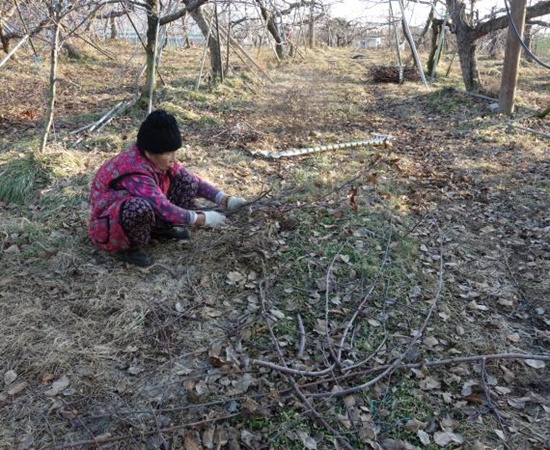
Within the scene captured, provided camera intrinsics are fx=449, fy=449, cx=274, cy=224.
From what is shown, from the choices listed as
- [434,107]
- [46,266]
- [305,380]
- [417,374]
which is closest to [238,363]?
[305,380]

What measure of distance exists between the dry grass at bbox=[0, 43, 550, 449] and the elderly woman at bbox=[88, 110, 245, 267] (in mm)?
295

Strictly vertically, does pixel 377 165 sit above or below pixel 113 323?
above

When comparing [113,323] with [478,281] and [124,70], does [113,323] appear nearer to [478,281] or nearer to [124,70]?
[478,281]

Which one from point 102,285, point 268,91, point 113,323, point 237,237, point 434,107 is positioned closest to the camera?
point 113,323

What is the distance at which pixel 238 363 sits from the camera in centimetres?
247

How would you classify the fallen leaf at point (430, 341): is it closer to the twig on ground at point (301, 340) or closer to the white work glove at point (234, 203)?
the twig on ground at point (301, 340)

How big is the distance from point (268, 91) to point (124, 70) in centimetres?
374

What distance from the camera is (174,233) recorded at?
11.4 feet

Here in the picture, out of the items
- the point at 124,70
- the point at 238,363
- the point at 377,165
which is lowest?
the point at 238,363

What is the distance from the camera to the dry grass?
7.21ft

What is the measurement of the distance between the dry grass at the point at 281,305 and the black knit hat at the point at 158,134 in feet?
2.86

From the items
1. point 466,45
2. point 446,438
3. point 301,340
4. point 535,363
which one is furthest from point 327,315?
point 466,45

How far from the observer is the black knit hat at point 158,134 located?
9.12 feet

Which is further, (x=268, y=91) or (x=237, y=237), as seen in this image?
(x=268, y=91)
